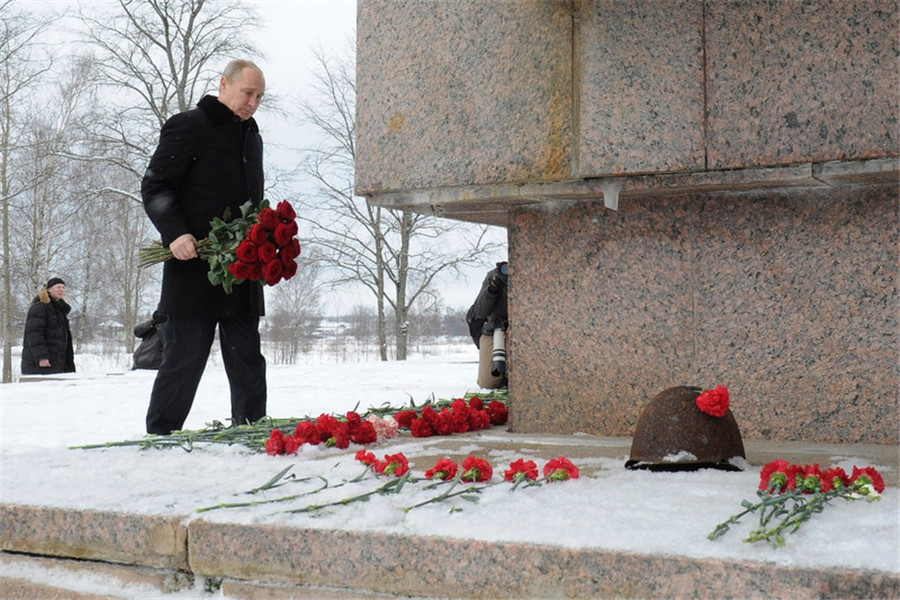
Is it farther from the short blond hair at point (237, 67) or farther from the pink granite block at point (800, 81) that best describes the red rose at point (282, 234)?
the pink granite block at point (800, 81)

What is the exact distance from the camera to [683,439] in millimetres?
2801

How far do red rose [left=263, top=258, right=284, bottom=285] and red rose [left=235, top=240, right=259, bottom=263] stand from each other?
70 millimetres

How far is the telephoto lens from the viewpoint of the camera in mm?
7211

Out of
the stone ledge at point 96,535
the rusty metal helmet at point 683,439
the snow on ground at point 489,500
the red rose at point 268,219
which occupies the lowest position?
the stone ledge at point 96,535

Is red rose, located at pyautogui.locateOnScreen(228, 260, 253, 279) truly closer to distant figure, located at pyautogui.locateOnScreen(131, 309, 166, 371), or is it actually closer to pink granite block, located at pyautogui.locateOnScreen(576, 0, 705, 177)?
pink granite block, located at pyautogui.locateOnScreen(576, 0, 705, 177)

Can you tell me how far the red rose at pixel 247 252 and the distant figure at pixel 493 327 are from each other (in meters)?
3.78

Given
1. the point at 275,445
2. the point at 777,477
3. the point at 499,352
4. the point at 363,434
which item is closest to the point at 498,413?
the point at 363,434

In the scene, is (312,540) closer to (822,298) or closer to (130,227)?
(822,298)

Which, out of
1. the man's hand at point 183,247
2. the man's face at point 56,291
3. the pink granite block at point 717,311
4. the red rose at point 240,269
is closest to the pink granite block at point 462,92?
the pink granite block at point 717,311

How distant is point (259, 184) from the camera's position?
4.35 m

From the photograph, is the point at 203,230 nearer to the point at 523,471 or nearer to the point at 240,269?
the point at 240,269

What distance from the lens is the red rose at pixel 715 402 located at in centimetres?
278

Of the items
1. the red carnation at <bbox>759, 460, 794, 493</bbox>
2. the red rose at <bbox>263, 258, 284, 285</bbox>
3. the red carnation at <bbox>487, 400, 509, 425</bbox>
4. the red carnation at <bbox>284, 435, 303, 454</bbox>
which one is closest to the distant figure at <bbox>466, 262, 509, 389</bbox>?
the red carnation at <bbox>487, 400, 509, 425</bbox>

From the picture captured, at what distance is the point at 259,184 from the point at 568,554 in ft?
9.60
